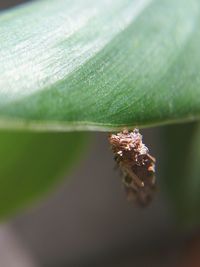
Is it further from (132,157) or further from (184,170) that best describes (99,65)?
(184,170)

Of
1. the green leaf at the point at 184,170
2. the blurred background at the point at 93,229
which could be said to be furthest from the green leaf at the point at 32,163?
the blurred background at the point at 93,229

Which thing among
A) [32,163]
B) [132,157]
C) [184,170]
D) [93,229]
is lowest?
[132,157]

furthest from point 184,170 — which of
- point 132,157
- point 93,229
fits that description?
point 93,229

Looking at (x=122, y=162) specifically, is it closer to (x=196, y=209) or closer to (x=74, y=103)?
(x=74, y=103)

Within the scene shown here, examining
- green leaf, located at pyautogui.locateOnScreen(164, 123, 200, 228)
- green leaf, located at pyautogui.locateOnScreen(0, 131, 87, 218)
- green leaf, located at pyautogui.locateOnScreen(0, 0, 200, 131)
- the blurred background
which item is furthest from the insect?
the blurred background

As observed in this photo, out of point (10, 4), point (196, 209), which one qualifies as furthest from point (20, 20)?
point (10, 4)

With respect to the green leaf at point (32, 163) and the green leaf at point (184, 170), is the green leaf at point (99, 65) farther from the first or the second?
the green leaf at point (184, 170)

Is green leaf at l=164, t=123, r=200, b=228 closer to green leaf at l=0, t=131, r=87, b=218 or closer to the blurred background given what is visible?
green leaf at l=0, t=131, r=87, b=218
